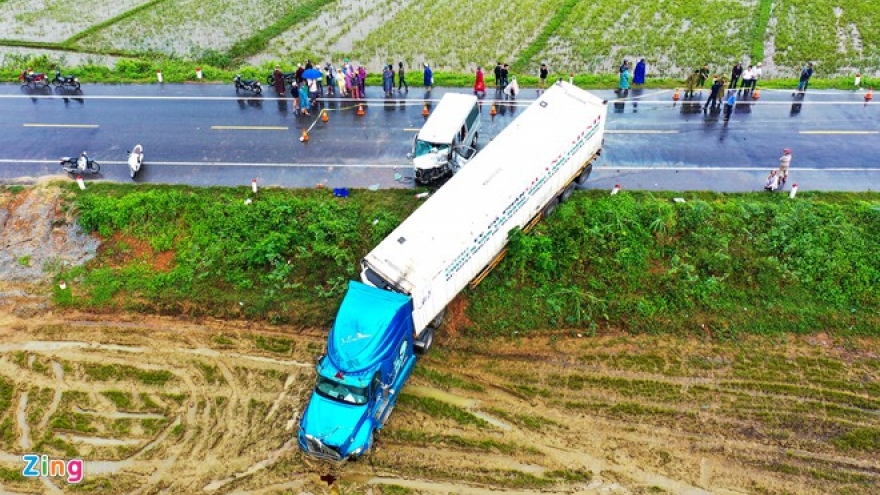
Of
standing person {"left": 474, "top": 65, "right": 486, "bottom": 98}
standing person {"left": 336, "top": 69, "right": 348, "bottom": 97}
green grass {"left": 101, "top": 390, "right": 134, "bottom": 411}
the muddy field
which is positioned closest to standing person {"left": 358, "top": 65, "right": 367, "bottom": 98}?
standing person {"left": 336, "top": 69, "right": 348, "bottom": 97}

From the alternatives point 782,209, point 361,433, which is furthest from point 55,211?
point 782,209

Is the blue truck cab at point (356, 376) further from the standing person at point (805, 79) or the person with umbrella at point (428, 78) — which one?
the standing person at point (805, 79)

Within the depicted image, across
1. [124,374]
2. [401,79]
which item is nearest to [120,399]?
[124,374]

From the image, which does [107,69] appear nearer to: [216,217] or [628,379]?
[216,217]

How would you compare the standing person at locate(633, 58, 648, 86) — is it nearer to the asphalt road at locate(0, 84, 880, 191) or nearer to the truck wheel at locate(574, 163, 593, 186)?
the asphalt road at locate(0, 84, 880, 191)

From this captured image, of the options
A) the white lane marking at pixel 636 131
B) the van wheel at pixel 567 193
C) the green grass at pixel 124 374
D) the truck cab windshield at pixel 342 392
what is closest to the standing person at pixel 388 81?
the white lane marking at pixel 636 131
